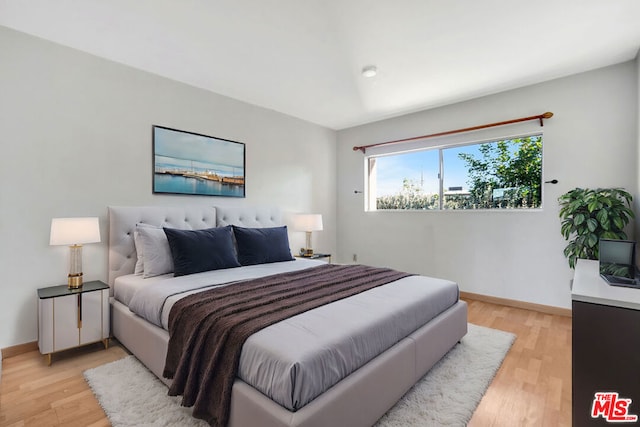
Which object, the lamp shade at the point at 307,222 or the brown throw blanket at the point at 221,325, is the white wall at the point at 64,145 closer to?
the lamp shade at the point at 307,222

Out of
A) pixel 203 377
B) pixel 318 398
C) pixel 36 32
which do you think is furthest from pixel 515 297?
pixel 36 32

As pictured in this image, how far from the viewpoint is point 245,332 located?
1443 mm

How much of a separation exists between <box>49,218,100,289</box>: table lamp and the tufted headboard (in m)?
0.30

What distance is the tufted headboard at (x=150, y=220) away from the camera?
274 cm

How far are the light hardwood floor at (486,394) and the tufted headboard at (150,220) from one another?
74 centimetres

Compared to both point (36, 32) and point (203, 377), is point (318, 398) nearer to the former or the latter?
point (203, 377)

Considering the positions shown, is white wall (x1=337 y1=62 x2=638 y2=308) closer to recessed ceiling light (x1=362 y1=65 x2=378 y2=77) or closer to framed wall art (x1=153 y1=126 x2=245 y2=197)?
recessed ceiling light (x1=362 y1=65 x2=378 y2=77)

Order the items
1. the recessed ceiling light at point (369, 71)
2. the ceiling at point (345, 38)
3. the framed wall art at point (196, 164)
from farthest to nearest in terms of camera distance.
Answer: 1. the framed wall art at point (196, 164)
2. the recessed ceiling light at point (369, 71)
3. the ceiling at point (345, 38)

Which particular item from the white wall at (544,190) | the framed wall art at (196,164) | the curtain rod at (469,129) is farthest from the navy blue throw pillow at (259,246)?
the curtain rod at (469,129)

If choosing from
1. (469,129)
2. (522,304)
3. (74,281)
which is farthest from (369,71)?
(74,281)

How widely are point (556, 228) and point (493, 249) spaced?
664mm

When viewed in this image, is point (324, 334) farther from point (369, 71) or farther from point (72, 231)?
point (369, 71)

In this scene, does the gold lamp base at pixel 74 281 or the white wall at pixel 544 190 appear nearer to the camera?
the gold lamp base at pixel 74 281

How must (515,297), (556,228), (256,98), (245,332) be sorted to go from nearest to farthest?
(245,332) < (556,228) < (515,297) < (256,98)
